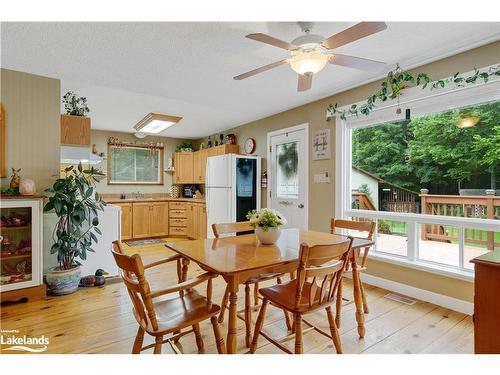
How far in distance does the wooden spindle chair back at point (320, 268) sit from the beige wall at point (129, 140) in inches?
221

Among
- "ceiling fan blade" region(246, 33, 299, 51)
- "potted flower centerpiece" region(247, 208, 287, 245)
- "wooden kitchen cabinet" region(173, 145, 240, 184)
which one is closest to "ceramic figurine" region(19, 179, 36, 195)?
"potted flower centerpiece" region(247, 208, 287, 245)

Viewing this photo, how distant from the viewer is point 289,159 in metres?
4.45

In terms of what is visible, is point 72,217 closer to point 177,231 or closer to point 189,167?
point 177,231

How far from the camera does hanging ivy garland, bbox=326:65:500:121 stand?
93.7 inches

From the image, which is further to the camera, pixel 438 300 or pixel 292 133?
pixel 292 133

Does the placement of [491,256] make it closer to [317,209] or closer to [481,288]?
[481,288]

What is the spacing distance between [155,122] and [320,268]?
3.97 meters

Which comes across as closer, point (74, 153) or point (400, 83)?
point (400, 83)

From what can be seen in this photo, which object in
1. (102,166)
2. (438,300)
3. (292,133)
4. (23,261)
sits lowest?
(438,300)

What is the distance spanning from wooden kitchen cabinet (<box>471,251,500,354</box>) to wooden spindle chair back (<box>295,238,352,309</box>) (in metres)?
0.66

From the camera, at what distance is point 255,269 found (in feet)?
5.15

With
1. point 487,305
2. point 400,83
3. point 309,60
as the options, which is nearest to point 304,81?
point 309,60
